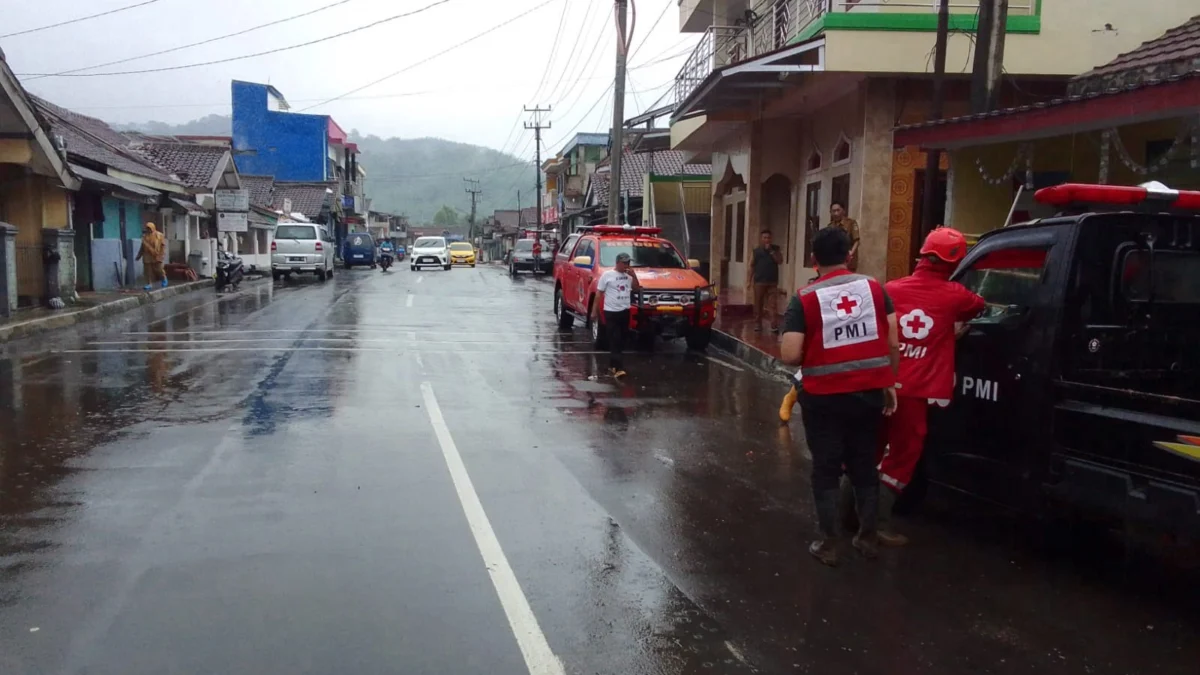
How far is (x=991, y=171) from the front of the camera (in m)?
13.2

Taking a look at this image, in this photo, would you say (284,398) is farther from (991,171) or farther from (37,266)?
(37,266)

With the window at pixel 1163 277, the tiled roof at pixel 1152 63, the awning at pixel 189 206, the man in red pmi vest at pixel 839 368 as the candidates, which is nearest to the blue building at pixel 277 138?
the awning at pixel 189 206

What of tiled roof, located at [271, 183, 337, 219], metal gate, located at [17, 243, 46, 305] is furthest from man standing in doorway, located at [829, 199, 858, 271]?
tiled roof, located at [271, 183, 337, 219]

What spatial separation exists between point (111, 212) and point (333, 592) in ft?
75.3

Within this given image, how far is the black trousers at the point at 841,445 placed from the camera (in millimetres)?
5020

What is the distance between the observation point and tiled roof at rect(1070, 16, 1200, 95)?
1058 cm

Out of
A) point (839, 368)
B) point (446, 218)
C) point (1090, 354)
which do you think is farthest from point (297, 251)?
point (446, 218)

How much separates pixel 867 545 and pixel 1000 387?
1184 mm

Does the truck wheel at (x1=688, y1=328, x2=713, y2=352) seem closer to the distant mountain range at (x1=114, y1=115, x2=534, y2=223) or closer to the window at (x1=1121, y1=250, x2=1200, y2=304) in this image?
the window at (x1=1121, y1=250, x2=1200, y2=304)

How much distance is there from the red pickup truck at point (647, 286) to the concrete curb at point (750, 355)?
47 cm

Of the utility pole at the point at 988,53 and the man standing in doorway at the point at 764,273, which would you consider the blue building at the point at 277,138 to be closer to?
the man standing in doorway at the point at 764,273

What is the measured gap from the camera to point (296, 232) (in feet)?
106

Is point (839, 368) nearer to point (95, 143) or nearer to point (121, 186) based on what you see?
point (121, 186)

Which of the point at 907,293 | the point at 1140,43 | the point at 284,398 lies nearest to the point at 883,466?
the point at 907,293
